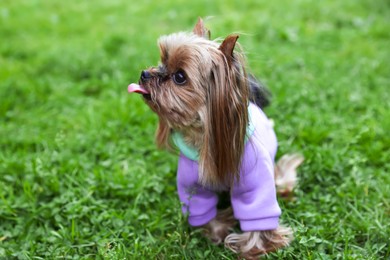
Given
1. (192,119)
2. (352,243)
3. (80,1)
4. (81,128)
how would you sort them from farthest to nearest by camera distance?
(80,1)
(81,128)
(352,243)
(192,119)

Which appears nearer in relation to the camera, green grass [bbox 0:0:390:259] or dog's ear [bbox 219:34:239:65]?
dog's ear [bbox 219:34:239:65]

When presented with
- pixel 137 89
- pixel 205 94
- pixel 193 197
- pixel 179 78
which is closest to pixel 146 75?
pixel 137 89

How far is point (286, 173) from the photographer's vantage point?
3.37m

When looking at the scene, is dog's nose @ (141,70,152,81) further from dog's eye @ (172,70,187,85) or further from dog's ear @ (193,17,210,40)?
dog's ear @ (193,17,210,40)

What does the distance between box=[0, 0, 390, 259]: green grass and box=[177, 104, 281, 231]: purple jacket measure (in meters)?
0.21

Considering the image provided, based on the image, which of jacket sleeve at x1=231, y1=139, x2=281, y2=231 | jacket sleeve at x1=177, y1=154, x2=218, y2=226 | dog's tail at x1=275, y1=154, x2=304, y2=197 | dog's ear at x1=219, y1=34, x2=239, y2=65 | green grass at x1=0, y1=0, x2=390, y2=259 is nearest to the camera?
dog's ear at x1=219, y1=34, x2=239, y2=65

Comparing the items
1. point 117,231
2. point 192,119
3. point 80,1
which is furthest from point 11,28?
point 192,119

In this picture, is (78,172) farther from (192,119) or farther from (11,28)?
(11,28)

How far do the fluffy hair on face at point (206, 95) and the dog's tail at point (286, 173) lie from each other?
2.38ft

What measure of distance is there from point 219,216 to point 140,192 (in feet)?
1.91

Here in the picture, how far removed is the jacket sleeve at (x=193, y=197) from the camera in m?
2.82

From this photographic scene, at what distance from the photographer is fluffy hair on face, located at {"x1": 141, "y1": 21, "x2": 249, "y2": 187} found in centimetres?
238

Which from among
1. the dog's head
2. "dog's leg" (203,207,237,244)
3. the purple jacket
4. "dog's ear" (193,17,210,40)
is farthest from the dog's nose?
"dog's leg" (203,207,237,244)

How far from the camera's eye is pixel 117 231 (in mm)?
3061
